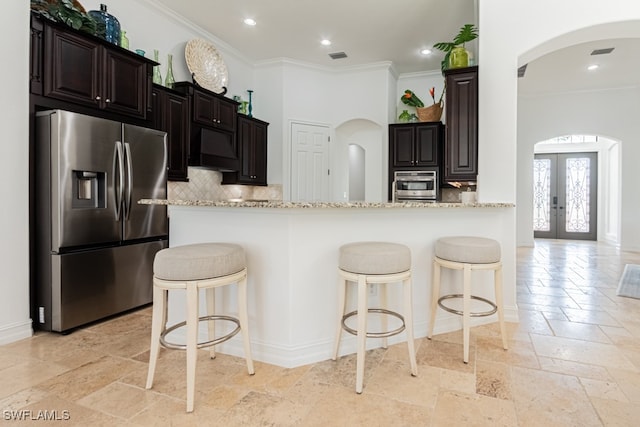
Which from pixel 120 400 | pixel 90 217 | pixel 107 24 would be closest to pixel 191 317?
pixel 120 400

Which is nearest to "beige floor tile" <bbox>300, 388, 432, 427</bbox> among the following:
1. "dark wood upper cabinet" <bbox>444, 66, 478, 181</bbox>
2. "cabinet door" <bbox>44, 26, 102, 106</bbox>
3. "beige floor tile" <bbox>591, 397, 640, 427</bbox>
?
"beige floor tile" <bbox>591, 397, 640, 427</bbox>

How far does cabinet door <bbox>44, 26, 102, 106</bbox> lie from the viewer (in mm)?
2758

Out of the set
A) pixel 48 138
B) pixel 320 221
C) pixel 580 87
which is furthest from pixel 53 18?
pixel 580 87

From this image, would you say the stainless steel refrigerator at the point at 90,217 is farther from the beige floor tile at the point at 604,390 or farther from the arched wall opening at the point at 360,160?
the arched wall opening at the point at 360,160

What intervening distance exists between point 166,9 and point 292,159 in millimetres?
2687

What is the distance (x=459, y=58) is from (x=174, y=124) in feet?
10.0

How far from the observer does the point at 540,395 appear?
1.94 metres

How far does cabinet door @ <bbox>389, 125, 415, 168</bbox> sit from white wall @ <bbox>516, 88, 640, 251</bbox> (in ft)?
11.7

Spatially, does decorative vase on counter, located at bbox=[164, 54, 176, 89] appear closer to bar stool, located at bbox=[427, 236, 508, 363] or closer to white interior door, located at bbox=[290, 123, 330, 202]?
white interior door, located at bbox=[290, 123, 330, 202]

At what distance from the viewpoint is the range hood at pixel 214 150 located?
14.2 feet

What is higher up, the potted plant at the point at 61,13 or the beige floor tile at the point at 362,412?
the potted plant at the point at 61,13

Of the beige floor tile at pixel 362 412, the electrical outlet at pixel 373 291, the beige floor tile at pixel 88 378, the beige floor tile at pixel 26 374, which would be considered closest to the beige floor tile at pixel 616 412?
the beige floor tile at pixel 362 412

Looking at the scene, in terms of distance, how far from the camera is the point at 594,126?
720 centimetres

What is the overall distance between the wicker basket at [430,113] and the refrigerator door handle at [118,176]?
4.33 metres
